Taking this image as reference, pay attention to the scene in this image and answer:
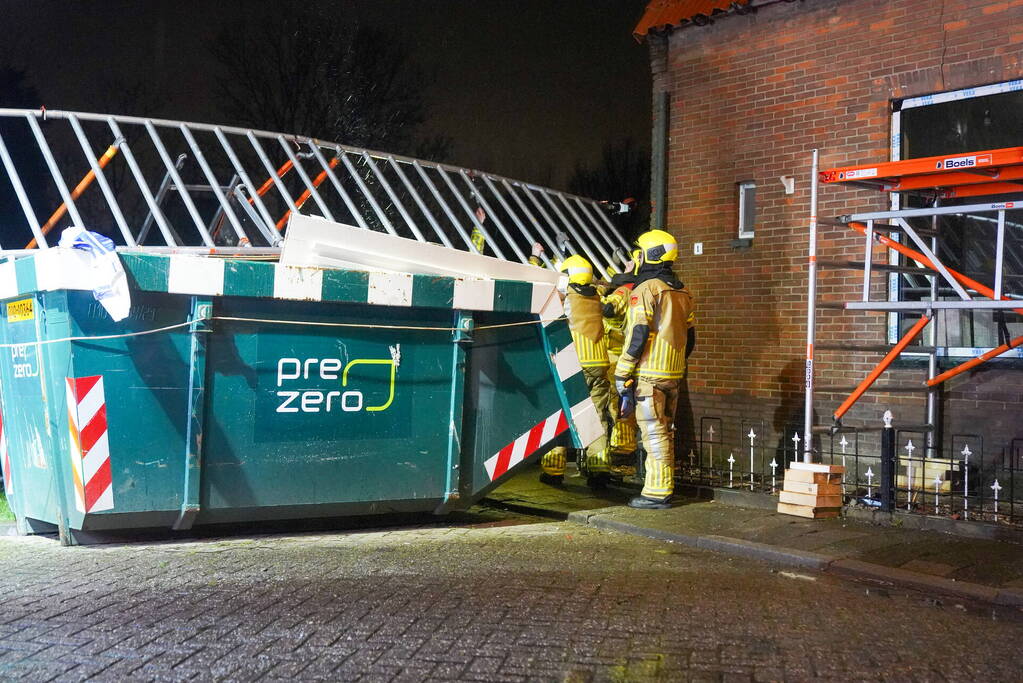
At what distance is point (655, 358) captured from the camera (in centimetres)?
846

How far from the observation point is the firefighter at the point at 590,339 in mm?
9484

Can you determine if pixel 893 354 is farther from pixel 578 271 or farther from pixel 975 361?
pixel 578 271

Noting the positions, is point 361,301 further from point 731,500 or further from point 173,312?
point 731,500

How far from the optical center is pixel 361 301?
6758 millimetres

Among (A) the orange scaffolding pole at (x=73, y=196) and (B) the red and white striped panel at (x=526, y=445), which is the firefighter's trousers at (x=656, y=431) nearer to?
(B) the red and white striped panel at (x=526, y=445)

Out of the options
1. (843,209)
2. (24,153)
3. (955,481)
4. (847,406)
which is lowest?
(955,481)

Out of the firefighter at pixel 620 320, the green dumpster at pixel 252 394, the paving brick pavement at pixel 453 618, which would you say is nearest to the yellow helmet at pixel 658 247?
the firefighter at pixel 620 320

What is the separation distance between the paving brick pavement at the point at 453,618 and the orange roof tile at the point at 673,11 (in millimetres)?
6049

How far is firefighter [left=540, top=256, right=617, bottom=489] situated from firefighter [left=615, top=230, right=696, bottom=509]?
0.95 meters

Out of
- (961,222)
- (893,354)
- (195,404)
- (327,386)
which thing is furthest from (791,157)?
(195,404)

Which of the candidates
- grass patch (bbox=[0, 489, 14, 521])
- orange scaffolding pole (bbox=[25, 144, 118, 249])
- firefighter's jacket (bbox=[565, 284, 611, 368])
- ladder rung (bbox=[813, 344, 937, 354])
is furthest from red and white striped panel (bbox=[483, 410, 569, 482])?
orange scaffolding pole (bbox=[25, 144, 118, 249])

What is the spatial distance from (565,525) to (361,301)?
2.46 metres

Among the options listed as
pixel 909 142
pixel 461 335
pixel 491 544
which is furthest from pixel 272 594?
pixel 909 142

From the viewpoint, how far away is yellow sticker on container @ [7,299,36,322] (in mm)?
6426
